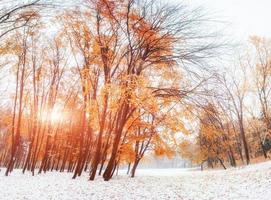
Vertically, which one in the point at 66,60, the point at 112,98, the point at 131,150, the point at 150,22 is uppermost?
the point at 66,60

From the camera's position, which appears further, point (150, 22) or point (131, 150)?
point (131, 150)

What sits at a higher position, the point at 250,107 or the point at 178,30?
the point at 250,107

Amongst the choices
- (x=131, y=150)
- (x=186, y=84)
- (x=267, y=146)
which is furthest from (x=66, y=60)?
(x=267, y=146)

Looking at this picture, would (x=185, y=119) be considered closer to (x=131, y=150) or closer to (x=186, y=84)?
(x=186, y=84)

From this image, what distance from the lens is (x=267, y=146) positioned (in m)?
43.3

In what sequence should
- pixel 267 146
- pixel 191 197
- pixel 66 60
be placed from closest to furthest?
pixel 191 197 → pixel 66 60 → pixel 267 146

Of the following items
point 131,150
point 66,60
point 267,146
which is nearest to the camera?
point 131,150

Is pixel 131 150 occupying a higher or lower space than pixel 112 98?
lower

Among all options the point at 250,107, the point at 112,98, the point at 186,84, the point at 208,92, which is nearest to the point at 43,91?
the point at 112,98

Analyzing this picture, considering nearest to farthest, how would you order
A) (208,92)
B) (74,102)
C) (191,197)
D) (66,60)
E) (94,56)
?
(208,92)
(191,197)
(94,56)
(66,60)
(74,102)

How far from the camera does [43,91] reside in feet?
87.3

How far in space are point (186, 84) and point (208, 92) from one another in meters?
2.19

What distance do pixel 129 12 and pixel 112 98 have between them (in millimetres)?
4420

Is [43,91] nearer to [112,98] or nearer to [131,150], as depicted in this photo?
[131,150]
